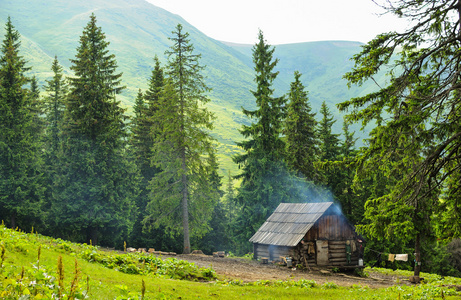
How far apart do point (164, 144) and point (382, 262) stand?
1088 inches

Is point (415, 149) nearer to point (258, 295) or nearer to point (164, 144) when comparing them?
point (258, 295)

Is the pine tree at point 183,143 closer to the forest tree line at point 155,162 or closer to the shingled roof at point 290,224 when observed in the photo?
the forest tree line at point 155,162

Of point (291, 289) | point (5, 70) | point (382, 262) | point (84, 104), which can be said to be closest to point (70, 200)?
point (84, 104)

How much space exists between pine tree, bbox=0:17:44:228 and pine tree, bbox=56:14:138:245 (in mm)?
2627

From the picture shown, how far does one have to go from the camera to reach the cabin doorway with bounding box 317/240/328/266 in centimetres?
2967

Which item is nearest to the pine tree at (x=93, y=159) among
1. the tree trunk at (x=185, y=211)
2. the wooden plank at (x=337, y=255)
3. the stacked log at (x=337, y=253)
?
the tree trunk at (x=185, y=211)

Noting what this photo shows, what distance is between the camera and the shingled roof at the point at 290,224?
2953cm

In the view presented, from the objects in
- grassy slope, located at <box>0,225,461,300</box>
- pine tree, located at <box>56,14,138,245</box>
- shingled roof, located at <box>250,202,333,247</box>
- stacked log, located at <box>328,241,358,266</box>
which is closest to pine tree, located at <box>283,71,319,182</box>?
shingled roof, located at <box>250,202,333,247</box>

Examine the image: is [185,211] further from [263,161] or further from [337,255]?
[337,255]

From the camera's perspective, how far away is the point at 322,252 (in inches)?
1173

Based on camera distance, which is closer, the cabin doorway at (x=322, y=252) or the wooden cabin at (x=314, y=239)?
the wooden cabin at (x=314, y=239)

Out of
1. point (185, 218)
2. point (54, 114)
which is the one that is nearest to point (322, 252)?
point (185, 218)

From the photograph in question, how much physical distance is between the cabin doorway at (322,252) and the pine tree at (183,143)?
12.2 metres

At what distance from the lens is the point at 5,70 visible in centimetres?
3622
